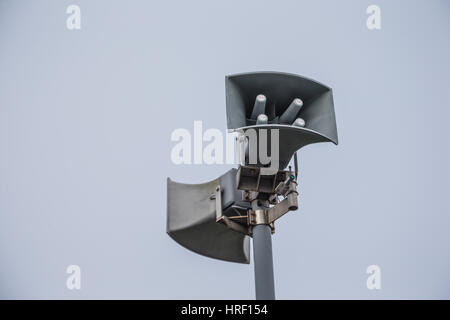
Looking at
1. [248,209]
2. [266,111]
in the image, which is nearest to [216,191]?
[248,209]

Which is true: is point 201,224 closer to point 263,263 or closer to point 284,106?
point 263,263

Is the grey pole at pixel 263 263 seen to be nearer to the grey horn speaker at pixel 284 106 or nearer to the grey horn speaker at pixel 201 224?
the grey horn speaker at pixel 284 106

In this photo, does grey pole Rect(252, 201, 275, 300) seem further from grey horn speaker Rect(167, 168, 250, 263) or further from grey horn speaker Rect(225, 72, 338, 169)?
grey horn speaker Rect(167, 168, 250, 263)

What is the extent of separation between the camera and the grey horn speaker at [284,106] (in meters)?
12.8

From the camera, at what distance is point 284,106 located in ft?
45.1

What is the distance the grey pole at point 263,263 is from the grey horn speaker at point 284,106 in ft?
4.30

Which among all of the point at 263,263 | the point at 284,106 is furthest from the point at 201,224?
the point at 284,106

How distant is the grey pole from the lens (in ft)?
39.5

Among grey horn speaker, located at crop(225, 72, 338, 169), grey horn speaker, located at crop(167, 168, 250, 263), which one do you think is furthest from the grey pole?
grey horn speaker, located at crop(167, 168, 250, 263)

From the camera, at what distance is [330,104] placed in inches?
528

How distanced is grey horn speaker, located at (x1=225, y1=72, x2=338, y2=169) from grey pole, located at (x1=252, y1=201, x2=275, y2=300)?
131 centimetres

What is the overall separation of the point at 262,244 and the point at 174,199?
138 inches

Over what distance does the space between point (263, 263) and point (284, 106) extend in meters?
3.15

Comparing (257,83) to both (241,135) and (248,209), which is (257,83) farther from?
(248,209)
